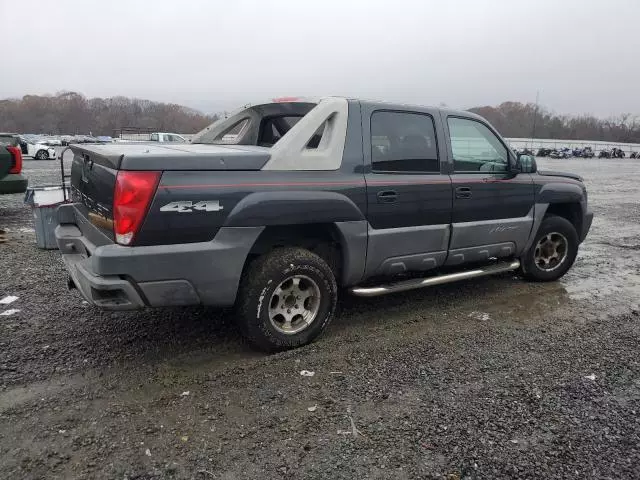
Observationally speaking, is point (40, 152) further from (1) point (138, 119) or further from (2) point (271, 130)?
(1) point (138, 119)

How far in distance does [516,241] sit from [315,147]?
8.57 ft

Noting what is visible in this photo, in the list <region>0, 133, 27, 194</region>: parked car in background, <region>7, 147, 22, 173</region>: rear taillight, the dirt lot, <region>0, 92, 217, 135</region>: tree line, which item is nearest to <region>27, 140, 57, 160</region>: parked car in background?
<region>0, 133, 27, 194</region>: parked car in background

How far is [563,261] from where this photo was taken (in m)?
5.86

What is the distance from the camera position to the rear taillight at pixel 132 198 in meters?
3.09

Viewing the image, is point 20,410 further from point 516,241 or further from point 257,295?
point 516,241

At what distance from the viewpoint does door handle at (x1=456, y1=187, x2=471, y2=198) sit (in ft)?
15.1

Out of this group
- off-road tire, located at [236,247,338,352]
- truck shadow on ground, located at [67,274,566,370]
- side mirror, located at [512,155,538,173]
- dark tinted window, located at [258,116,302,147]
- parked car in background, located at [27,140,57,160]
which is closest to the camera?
off-road tire, located at [236,247,338,352]

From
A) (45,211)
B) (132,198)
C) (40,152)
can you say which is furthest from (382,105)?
(40,152)

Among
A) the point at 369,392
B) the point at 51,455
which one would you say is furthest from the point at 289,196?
the point at 51,455

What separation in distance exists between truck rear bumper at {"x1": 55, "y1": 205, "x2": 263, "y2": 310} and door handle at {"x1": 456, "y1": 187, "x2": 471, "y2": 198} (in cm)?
205

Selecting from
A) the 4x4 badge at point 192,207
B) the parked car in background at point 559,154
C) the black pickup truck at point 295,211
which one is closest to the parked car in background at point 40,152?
the black pickup truck at point 295,211

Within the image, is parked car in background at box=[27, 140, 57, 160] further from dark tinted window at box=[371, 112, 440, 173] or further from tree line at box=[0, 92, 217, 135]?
tree line at box=[0, 92, 217, 135]

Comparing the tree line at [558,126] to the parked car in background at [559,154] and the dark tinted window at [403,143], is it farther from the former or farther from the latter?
the dark tinted window at [403,143]

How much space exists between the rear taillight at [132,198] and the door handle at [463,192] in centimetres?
273
